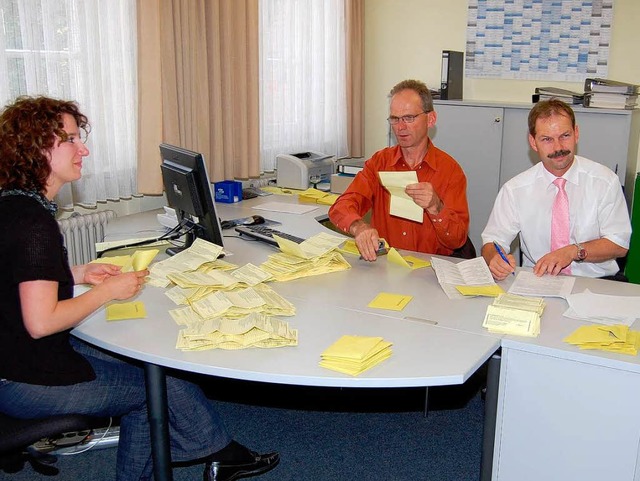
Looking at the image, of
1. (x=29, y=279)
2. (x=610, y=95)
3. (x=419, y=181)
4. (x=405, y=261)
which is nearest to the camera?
(x=29, y=279)

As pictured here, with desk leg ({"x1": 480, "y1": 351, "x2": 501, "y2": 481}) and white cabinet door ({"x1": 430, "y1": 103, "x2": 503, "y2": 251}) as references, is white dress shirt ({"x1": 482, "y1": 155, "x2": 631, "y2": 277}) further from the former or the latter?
white cabinet door ({"x1": 430, "y1": 103, "x2": 503, "y2": 251})

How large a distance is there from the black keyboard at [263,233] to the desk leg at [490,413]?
1134mm

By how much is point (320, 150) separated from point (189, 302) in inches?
116

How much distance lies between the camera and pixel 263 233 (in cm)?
301

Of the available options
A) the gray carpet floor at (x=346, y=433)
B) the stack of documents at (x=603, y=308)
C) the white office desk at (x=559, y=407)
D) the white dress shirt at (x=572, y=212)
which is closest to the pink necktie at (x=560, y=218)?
the white dress shirt at (x=572, y=212)

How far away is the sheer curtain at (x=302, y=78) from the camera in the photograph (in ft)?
14.6

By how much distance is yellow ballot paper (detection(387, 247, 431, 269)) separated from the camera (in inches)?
104

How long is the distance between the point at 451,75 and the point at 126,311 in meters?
3.22

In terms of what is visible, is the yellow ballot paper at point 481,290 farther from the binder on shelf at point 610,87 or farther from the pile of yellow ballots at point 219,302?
the binder on shelf at point 610,87

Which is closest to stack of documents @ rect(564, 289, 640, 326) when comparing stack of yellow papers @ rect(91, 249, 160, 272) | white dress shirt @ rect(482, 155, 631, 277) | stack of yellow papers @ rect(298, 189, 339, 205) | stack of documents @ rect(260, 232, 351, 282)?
white dress shirt @ rect(482, 155, 631, 277)

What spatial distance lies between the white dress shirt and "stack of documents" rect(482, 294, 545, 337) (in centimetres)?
80

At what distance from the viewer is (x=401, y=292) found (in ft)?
7.79

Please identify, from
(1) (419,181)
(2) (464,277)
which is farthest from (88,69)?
(2) (464,277)

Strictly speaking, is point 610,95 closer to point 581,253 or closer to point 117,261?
point 581,253
